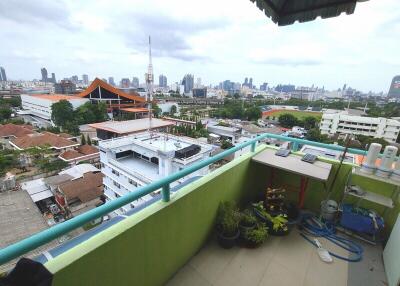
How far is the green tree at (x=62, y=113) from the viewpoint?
2612cm

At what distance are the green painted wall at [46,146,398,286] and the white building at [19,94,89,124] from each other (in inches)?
1359

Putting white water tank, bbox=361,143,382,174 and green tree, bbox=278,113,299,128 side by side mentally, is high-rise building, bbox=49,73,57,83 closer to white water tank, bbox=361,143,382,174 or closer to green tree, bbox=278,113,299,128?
green tree, bbox=278,113,299,128

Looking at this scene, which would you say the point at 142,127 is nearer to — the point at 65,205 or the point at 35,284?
the point at 65,205

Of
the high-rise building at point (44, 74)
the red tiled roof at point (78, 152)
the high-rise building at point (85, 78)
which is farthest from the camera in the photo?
the high-rise building at point (85, 78)

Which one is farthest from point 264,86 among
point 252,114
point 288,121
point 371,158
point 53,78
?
point 371,158

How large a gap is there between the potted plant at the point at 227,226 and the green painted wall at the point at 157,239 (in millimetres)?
74

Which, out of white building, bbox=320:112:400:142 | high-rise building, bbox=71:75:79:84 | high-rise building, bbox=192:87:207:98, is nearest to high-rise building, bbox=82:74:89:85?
high-rise building, bbox=71:75:79:84

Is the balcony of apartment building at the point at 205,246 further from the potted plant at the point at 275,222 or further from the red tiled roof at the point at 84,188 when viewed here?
the red tiled roof at the point at 84,188

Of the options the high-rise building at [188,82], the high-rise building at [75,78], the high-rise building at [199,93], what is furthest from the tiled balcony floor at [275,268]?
the high-rise building at [75,78]

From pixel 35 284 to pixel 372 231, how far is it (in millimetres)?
2598

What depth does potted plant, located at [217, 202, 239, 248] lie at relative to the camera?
5.94 ft

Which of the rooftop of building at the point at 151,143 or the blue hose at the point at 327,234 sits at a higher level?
the blue hose at the point at 327,234

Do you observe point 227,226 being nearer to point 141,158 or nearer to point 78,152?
point 141,158

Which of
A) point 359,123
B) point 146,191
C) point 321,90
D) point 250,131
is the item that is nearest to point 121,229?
point 146,191
